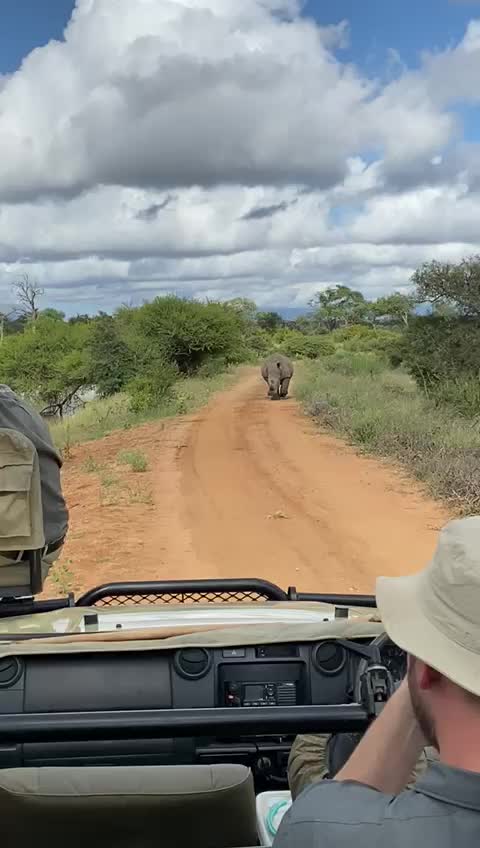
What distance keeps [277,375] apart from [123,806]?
22.9m

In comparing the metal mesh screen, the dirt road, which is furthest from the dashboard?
the dirt road

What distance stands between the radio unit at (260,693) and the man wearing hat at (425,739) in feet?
2.96

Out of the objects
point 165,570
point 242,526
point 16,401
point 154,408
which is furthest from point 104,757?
point 154,408

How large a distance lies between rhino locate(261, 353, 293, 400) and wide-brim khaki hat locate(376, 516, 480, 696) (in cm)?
2328

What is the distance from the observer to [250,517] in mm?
9727

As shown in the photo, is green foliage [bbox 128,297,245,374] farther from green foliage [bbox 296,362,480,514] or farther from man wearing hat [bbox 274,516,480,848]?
man wearing hat [bbox 274,516,480,848]

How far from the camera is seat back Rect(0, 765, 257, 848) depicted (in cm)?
189

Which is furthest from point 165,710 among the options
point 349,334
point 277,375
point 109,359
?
point 349,334

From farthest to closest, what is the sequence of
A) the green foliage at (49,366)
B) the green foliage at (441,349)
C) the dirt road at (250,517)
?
the green foliage at (49,366), the green foliage at (441,349), the dirt road at (250,517)

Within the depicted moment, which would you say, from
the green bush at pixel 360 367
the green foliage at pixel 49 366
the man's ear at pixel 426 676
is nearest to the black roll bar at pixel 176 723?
the man's ear at pixel 426 676

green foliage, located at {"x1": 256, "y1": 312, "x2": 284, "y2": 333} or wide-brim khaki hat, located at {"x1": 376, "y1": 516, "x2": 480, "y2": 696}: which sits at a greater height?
green foliage, located at {"x1": 256, "y1": 312, "x2": 284, "y2": 333}

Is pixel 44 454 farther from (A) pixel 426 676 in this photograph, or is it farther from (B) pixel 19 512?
(A) pixel 426 676

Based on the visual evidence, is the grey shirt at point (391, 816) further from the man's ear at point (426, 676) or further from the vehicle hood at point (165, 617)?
the vehicle hood at point (165, 617)

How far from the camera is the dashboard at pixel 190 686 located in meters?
2.17
